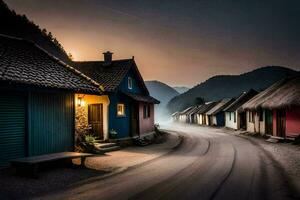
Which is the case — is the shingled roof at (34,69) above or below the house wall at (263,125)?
above

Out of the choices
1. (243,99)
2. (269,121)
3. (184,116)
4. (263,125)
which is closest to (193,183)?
(269,121)

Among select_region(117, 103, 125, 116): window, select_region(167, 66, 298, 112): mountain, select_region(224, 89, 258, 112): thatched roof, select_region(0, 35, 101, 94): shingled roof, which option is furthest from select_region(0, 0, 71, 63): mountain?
select_region(167, 66, 298, 112): mountain

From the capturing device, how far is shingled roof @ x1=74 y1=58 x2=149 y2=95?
24609mm

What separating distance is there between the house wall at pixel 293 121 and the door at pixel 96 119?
1468 centimetres

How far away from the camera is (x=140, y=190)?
973 centimetres

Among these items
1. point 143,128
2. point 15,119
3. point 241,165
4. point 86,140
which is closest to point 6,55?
point 15,119

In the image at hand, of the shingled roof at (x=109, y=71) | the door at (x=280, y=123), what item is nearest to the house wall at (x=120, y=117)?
the shingled roof at (x=109, y=71)

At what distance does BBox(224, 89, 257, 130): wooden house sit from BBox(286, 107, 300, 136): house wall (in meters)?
17.7

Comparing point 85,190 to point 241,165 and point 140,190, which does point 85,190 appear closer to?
point 140,190

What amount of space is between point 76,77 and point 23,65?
124 inches

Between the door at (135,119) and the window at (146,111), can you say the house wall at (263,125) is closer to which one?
the window at (146,111)

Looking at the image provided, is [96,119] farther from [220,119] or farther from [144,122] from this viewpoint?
[220,119]

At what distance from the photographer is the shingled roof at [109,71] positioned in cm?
2461

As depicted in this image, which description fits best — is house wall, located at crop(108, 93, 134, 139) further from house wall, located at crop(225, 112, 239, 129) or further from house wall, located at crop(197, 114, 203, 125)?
house wall, located at crop(197, 114, 203, 125)
